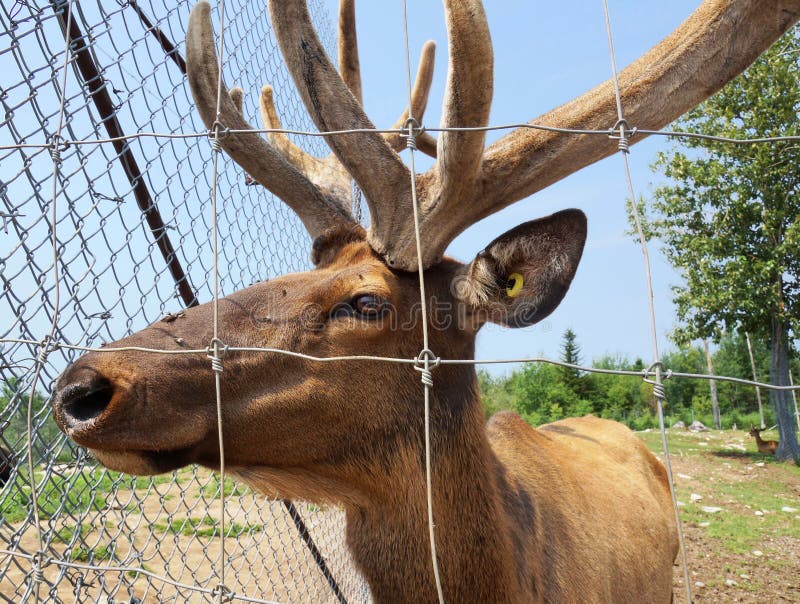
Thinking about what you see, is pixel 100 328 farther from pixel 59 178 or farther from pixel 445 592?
pixel 445 592

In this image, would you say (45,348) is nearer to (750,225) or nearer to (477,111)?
(477,111)

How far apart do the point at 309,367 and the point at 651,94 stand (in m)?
1.69

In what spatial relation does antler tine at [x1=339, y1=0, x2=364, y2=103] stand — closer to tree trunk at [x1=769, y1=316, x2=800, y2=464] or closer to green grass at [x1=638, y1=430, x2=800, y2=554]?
green grass at [x1=638, y1=430, x2=800, y2=554]

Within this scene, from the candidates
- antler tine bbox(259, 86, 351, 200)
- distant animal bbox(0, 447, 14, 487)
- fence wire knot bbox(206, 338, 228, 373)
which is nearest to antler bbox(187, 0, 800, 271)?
fence wire knot bbox(206, 338, 228, 373)

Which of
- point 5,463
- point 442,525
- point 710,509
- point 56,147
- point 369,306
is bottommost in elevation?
point 710,509

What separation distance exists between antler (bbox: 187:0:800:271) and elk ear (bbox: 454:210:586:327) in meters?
0.22

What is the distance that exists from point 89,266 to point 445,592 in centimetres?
202

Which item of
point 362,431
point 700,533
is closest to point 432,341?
point 362,431

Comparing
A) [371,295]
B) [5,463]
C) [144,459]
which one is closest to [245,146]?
[371,295]

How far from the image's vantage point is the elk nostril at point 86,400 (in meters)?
1.82

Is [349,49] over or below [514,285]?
over

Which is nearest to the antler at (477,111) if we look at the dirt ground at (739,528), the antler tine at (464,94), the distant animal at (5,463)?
the antler tine at (464,94)

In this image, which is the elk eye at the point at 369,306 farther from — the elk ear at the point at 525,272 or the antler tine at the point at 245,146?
the antler tine at the point at 245,146

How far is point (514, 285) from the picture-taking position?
2475 mm
